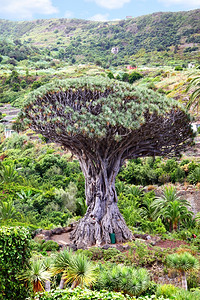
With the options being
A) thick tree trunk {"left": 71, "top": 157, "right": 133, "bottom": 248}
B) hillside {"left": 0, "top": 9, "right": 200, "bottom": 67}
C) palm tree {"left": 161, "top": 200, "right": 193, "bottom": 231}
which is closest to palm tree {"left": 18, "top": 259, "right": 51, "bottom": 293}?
thick tree trunk {"left": 71, "top": 157, "right": 133, "bottom": 248}

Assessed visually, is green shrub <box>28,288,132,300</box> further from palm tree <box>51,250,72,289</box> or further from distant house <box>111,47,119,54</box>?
distant house <box>111,47,119,54</box>

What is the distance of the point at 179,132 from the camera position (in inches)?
646

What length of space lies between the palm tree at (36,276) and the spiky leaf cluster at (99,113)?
6267 millimetres

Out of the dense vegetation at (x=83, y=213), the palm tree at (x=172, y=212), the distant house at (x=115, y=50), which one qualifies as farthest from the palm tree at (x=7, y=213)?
the distant house at (x=115, y=50)

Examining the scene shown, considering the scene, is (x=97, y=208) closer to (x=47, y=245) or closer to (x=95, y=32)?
(x=47, y=245)

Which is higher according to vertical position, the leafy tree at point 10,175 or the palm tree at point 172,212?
the leafy tree at point 10,175

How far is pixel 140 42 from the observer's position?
371 feet

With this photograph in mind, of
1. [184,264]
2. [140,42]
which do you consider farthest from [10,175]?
[140,42]

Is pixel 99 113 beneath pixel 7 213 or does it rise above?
above

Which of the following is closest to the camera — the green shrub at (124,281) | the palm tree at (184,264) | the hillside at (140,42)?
the green shrub at (124,281)

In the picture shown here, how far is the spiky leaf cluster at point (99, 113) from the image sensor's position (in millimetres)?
13336

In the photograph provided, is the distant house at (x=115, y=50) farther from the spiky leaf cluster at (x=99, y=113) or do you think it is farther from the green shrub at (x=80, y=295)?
the green shrub at (x=80, y=295)

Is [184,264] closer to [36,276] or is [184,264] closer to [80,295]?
[80,295]

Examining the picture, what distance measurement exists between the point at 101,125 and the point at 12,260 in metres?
7.50
